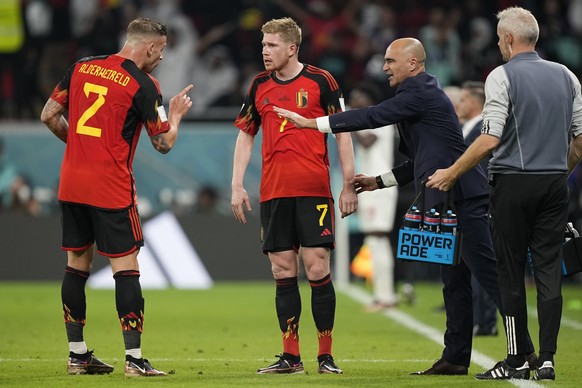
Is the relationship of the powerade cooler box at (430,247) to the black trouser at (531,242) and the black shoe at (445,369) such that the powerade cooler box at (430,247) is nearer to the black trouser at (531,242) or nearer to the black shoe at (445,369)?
the black trouser at (531,242)

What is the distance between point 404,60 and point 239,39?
14.5 m

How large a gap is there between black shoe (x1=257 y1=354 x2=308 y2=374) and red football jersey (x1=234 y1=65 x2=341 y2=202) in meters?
1.08

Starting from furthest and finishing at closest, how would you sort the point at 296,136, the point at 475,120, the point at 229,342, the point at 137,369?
the point at 475,120
the point at 229,342
the point at 296,136
the point at 137,369

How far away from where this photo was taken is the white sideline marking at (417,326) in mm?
8070

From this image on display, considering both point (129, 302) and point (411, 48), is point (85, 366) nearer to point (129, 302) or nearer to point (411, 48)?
point (129, 302)

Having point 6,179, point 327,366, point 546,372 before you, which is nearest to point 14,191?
point 6,179

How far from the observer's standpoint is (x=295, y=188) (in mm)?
7688

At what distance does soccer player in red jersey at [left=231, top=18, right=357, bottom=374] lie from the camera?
7.67m

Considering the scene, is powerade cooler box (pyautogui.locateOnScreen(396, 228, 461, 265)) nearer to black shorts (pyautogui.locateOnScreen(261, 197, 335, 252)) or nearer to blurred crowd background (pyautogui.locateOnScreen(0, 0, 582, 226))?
black shorts (pyautogui.locateOnScreen(261, 197, 335, 252))

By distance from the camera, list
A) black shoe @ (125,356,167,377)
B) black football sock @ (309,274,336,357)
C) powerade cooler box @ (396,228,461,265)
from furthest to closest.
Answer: black football sock @ (309,274,336,357) → black shoe @ (125,356,167,377) → powerade cooler box @ (396,228,461,265)

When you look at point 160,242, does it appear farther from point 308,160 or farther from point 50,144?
point 308,160

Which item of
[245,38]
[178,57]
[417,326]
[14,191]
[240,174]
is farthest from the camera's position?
[245,38]

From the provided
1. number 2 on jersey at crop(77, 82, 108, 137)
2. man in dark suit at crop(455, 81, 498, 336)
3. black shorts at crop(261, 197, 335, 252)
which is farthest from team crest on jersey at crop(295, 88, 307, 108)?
man in dark suit at crop(455, 81, 498, 336)

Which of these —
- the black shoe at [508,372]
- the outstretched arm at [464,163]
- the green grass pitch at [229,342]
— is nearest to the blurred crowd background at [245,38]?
the green grass pitch at [229,342]
